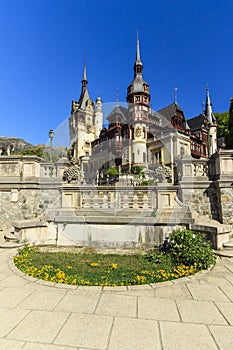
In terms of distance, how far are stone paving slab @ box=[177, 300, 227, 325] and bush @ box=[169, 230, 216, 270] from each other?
1.46 m

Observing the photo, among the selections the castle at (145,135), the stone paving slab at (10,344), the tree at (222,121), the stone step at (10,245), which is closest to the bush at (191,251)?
the stone paving slab at (10,344)

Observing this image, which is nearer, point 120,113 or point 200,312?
point 200,312

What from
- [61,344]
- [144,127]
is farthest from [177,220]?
[144,127]

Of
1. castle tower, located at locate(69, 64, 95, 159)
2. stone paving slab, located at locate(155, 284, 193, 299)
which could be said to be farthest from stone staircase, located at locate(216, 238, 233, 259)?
castle tower, located at locate(69, 64, 95, 159)

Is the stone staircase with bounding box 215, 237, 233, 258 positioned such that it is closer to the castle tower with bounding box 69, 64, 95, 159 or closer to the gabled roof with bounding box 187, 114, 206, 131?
the gabled roof with bounding box 187, 114, 206, 131

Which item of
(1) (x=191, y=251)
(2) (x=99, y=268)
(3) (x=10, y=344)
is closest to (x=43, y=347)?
(3) (x=10, y=344)

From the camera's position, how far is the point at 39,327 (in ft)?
8.36

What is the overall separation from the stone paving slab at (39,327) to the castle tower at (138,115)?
119 feet

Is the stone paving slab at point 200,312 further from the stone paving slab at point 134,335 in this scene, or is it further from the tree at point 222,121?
the tree at point 222,121

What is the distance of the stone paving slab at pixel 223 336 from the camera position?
2218mm

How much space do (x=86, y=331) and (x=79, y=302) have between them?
2.44ft

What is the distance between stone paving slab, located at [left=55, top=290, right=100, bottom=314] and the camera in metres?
2.98

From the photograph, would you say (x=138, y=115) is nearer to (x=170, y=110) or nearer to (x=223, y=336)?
(x=170, y=110)

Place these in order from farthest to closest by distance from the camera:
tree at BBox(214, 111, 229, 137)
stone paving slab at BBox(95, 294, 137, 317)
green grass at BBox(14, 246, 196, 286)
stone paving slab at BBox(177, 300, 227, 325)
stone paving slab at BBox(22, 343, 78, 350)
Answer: tree at BBox(214, 111, 229, 137)
green grass at BBox(14, 246, 196, 286)
stone paving slab at BBox(95, 294, 137, 317)
stone paving slab at BBox(177, 300, 227, 325)
stone paving slab at BBox(22, 343, 78, 350)
